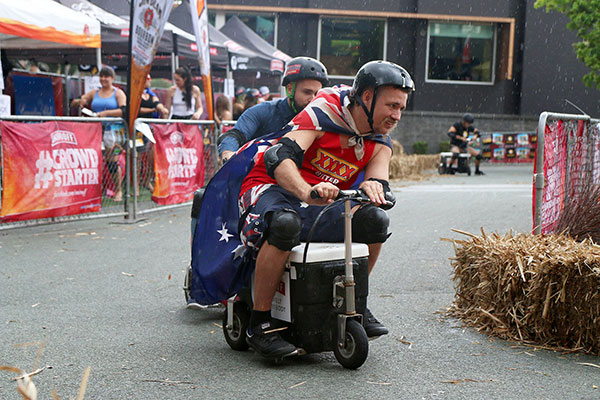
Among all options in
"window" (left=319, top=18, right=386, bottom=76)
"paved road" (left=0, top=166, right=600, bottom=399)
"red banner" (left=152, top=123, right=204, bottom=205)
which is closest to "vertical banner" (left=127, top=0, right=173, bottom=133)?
"red banner" (left=152, top=123, right=204, bottom=205)

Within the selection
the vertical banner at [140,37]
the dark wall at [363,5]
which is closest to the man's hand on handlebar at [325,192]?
the vertical banner at [140,37]

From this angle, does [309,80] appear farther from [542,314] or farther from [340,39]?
[340,39]

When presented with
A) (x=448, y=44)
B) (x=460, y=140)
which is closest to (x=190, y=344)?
(x=460, y=140)

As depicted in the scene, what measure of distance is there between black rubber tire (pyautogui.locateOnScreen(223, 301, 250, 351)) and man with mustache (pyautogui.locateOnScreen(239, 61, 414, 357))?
147 mm

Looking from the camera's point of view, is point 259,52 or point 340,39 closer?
point 259,52

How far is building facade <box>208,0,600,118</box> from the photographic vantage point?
1289 inches

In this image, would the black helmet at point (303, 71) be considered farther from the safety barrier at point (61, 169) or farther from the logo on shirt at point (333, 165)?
the safety barrier at point (61, 169)

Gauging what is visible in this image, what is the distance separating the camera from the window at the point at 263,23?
109ft

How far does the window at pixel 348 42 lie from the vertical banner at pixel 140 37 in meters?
23.8

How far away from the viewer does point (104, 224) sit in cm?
989

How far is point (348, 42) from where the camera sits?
1326 inches

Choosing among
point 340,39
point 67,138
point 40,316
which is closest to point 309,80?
point 40,316

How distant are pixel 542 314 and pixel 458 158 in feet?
58.7

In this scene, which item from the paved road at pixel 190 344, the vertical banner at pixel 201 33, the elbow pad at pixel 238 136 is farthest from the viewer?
the vertical banner at pixel 201 33
